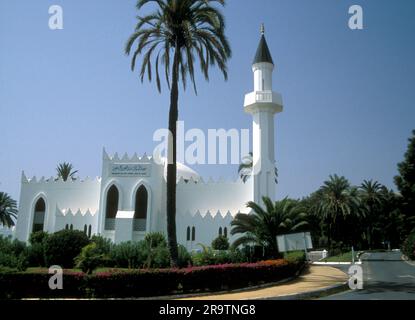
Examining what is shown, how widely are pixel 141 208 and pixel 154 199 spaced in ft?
4.60

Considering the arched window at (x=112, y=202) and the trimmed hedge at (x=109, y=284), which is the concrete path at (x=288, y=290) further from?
the arched window at (x=112, y=202)

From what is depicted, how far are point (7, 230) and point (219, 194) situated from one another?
126ft

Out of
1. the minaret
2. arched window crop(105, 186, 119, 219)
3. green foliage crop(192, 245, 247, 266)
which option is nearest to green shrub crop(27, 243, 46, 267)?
green foliage crop(192, 245, 247, 266)

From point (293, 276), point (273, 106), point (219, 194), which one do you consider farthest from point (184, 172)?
point (293, 276)

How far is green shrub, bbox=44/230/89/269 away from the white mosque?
32.1 ft

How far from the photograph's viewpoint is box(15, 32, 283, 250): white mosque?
35375 mm

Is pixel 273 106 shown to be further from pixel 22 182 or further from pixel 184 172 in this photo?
pixel 22 182

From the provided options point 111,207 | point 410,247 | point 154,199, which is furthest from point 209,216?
point 410,247

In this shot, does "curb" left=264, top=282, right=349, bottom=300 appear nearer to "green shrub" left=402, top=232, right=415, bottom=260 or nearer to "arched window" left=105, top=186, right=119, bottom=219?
"green shrub" left=402, top=232, right=415, bottom=260

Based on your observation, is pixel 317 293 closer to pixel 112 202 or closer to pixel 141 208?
pixel 141 208

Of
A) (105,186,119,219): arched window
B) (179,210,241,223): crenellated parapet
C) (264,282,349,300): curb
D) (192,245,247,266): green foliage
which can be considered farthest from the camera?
(105,186,119,219): arched window

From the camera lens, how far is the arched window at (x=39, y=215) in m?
38.5

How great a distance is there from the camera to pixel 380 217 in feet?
227

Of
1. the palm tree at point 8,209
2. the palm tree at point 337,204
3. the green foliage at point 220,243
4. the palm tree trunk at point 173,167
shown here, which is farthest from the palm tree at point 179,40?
the palm tree at point 8,209
